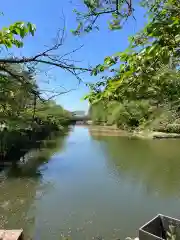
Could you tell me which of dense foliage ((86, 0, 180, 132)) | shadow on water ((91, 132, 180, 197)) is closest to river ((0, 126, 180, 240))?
shadow on water ((91, 132, 180, 197))

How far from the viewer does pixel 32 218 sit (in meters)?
6.64

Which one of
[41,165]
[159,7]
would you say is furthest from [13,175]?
[159,7]

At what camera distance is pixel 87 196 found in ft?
27.0

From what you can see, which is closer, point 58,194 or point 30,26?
point 30,26

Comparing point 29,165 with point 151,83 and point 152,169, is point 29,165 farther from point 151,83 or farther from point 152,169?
point 151,83

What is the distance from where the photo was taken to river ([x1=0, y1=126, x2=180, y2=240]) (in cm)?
607

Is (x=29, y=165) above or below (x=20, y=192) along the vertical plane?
above

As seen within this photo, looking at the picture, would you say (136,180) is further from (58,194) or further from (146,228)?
(146,228)

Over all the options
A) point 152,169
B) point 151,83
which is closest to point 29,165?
point 152,169

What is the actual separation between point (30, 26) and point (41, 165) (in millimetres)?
11696

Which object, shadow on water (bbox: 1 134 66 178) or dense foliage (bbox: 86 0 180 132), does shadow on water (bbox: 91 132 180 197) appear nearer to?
shadow on water (bbox: 1 134 66 178)

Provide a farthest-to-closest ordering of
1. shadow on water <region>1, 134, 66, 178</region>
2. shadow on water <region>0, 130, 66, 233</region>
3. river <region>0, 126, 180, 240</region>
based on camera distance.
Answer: shadow on water <region>1, 134, 66, 178</region>, shadow on water <region>0, 130, 66, 233</region>, river <region>0, 126, 180, 240</region>

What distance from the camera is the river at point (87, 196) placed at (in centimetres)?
607

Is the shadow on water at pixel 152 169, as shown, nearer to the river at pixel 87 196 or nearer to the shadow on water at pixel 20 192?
the river at pixel 87 196
